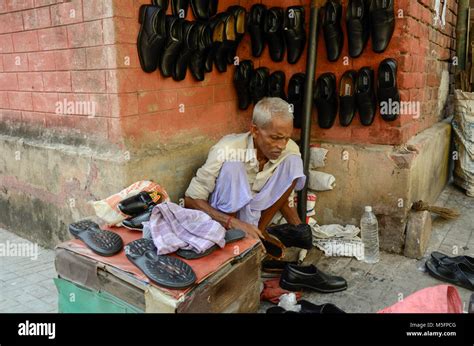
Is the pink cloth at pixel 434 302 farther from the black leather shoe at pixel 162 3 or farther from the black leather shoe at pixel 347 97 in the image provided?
the black leather shoe at pixel 162 3

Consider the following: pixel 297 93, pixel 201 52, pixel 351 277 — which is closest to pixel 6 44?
pixel 201 52

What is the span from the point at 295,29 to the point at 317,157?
1.05 metres

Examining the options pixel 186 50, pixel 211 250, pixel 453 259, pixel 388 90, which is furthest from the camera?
pixel 388 90

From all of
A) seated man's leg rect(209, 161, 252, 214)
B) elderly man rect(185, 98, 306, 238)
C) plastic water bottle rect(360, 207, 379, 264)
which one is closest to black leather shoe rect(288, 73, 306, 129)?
elderly man rect(185, 98, 306, 238)

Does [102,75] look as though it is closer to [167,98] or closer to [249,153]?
[167,98]

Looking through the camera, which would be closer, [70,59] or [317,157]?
[70,59]

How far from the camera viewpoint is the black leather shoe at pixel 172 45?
2.71m

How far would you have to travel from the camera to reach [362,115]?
3148 millimetres

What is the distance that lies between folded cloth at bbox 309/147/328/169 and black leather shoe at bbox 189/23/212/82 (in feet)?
3.63

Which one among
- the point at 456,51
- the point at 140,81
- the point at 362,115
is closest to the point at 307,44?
the point at 362,115

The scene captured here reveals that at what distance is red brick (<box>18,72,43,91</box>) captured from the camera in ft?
9.88

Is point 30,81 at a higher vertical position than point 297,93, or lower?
higher

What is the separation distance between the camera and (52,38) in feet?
9.26

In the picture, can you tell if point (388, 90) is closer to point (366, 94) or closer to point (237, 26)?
point (366, 94)
